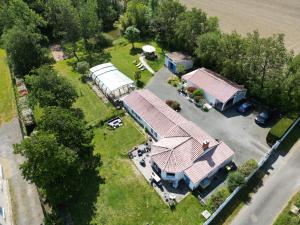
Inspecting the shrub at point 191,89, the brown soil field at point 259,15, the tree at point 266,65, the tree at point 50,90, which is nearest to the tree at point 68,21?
the tree at point 50,90

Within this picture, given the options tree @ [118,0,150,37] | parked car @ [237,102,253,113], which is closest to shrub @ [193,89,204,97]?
parked car @ [237,102,253,113]

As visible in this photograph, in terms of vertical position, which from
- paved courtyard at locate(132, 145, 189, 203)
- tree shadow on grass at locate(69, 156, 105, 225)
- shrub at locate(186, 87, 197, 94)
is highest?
shrub at locate(186, 87, 197, 94)

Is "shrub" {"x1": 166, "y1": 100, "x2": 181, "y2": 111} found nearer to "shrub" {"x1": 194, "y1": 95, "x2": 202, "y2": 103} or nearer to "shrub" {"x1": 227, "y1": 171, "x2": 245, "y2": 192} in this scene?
"shrub" {"x1": 194, "y1": 95, "x2": 202, "y2": 103}

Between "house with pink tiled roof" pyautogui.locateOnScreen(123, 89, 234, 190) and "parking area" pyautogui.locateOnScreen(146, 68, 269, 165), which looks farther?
"parking area" pyautogui.locateOnScreen(146, 68, 269, 165)

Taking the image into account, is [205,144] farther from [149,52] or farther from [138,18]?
[138,18]

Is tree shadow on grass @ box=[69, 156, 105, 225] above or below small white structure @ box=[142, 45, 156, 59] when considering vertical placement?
below

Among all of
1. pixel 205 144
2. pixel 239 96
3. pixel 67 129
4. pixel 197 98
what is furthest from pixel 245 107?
pixel 67 129

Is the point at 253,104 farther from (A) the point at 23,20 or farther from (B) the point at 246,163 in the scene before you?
(A) the point at 23,20

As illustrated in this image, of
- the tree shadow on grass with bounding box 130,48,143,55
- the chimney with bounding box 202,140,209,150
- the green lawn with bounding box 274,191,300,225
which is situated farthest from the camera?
the tree shadow on grass with bounding box 130,48,143,55
